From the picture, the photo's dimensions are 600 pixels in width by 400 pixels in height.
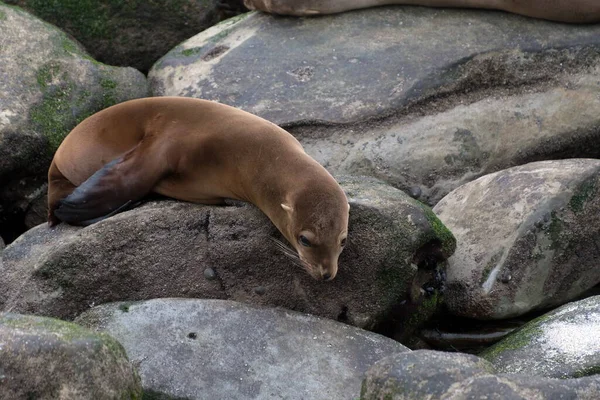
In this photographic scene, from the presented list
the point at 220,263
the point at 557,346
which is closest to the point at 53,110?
the point at 220,263

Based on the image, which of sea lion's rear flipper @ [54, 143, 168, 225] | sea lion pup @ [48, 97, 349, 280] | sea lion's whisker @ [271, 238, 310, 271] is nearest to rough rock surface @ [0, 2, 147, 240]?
sea lion pup @ [48, 97, 349, 280]

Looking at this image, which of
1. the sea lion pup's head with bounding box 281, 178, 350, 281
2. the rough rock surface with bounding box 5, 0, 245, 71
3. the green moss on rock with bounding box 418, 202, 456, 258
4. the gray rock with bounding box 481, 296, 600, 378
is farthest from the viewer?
the rough rock surface with bounding box 5, 0, 245, 71

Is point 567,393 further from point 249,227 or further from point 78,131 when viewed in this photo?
point 78,131

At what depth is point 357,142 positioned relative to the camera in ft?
24.0

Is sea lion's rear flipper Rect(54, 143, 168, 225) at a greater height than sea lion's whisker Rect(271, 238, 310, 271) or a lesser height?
greater

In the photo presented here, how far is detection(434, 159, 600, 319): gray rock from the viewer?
602 cm

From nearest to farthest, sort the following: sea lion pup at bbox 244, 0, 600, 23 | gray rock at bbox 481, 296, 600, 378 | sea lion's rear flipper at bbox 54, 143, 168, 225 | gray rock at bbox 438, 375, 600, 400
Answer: gray rock at bbox 438, 375, 600, 400
gray rock at bbox 481, 296, 600, 378
sea lion's rear flipper at bbox 54, 143, 168, 225
sea lion pup at bbox 244, 0, 600, 23

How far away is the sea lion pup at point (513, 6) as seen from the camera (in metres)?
8.16

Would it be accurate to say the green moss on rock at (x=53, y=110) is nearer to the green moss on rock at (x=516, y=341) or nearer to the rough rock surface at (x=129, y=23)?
the rough rock surface at (x=129, y=23)

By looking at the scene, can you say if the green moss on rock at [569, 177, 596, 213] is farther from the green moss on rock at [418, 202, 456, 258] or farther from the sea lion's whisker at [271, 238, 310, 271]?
the sea lion's whisker at [271, 238, 310, 271]

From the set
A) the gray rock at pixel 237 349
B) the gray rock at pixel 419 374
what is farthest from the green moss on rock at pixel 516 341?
the gray rock at pixel 419 374

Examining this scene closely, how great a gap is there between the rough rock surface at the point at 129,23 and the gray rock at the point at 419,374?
5323 mm

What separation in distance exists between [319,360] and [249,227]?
0.83 metres

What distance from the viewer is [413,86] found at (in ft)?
→ 24.7
